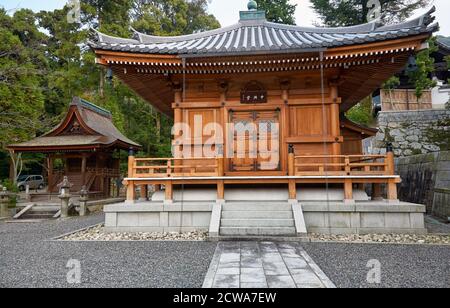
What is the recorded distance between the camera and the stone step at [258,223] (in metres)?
7.57

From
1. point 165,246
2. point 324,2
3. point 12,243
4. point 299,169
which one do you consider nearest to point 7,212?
point 12,243

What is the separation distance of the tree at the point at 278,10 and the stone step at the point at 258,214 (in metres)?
23.2

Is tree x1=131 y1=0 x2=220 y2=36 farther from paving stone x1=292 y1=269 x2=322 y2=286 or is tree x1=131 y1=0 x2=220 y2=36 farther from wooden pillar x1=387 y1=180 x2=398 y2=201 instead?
paving stone x1=292 y1=269 x2=322 y2=286

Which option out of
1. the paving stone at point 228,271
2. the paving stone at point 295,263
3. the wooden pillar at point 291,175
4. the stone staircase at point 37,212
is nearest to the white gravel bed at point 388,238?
the wooden pillar at point 291,175

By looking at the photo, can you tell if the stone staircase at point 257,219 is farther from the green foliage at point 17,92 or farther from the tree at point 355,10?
the tree at point 355,10

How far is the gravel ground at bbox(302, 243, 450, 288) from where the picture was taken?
4.36 metres

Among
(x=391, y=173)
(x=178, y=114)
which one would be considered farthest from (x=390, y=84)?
(x=178, y=114)

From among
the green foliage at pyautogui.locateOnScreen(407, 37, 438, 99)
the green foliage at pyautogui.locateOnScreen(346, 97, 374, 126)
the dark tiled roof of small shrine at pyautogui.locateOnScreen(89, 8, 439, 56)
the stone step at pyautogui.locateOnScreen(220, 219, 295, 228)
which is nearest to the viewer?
the stone step at pyautogui.locateOnScreen(220, 219, 295, 228)

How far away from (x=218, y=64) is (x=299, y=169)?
409 cm

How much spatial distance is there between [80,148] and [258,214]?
12.3 metres

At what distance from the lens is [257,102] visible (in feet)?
32.8

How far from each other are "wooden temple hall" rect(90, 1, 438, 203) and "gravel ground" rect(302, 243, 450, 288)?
2095 mm

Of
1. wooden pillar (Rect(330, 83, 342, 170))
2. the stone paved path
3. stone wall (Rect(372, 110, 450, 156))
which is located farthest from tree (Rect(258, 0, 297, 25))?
the stone paved path

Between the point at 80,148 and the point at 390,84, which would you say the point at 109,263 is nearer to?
the point at 80,148
